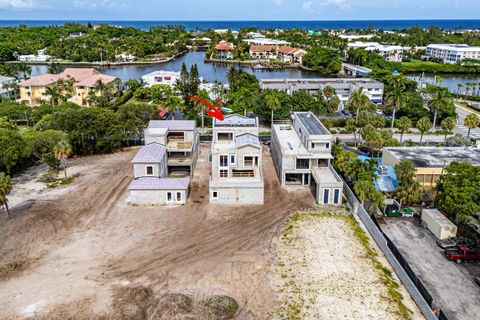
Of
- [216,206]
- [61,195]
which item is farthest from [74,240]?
[216,206]

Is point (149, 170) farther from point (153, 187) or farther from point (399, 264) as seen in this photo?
point (399, 264)

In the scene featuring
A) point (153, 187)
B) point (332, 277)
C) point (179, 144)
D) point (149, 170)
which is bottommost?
point (332, 277)

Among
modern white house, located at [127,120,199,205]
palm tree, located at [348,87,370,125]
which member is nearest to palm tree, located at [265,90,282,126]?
palm tree, located at [348,87,370,125]

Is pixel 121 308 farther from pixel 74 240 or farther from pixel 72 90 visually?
pixel 72 90

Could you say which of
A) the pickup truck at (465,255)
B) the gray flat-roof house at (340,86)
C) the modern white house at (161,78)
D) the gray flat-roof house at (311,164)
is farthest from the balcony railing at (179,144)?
the modern white house at (161,78)

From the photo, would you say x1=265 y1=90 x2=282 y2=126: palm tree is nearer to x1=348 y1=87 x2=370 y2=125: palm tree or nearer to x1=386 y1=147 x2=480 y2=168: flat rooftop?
x1=348 y1=87 x2=370 y2=125: palm tree

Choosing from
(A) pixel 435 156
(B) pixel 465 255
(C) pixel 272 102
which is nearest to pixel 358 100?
(C) pixel 272 102

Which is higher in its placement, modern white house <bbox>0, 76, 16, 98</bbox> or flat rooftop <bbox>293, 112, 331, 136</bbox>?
modern white house <bbox>0, 76, 16, 98</bbox>
